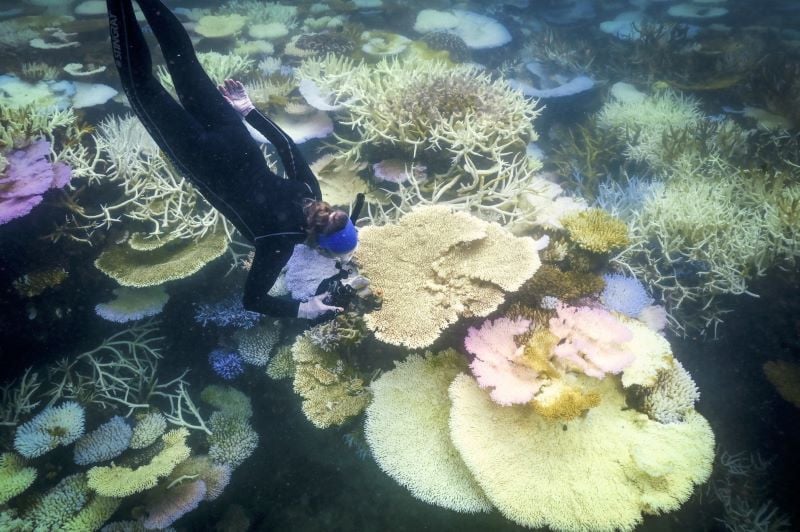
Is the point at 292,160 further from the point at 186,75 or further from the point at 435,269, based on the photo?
the point at 435,269

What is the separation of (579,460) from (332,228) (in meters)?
2.44

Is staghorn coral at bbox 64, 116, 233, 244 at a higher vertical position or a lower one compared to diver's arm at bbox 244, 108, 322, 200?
lower

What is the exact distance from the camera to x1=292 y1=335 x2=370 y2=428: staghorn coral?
351cm

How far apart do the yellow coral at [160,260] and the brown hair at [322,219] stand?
6.14 ft

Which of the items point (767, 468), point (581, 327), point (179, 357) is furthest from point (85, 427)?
point (767, 468)

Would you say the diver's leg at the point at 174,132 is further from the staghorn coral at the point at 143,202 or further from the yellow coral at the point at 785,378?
the yellow coral at the point at 785,378

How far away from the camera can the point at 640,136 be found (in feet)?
20.4

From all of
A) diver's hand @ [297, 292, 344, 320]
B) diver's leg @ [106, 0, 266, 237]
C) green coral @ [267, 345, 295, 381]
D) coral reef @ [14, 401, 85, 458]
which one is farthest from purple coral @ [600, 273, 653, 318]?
coral reef @ [14, 401, 85, 458]

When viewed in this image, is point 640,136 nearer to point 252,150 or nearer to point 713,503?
point 713,503

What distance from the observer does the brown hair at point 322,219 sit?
243cm

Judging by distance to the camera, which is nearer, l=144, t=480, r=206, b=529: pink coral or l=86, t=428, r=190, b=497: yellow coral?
l=86, t=428, r=190, b=497: yellow coral

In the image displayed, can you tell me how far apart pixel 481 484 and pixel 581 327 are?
139 cm

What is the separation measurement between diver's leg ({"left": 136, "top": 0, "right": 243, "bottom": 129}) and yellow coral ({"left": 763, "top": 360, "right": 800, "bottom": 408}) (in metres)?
5.78

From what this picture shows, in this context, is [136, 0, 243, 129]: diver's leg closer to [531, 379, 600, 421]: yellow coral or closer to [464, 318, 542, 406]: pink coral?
[464, 318, 542, 406]: pink coral
